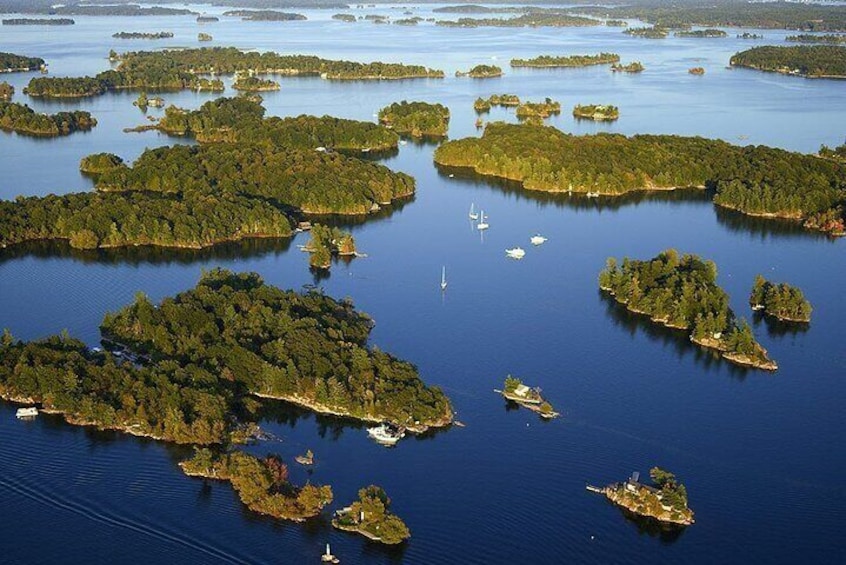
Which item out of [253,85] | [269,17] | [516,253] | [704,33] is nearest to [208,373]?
[516,253]

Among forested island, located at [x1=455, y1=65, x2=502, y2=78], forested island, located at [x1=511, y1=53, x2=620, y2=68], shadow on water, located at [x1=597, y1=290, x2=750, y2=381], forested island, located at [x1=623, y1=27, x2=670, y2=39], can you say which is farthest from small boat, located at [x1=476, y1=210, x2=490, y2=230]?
forested island, located at [x1=623, y1=27, x2=670, y2=39]

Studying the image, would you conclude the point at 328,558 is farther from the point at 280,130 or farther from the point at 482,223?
the point at 280,130

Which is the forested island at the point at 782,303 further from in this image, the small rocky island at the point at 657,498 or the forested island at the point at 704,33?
the forested island at the point at 704,33

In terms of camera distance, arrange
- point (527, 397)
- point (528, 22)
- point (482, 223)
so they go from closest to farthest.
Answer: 1. point (527, 397)
2. point (482, 223)
3. point (528, 22)

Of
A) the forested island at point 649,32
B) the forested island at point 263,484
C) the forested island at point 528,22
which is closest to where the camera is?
the forested island at point 263,484

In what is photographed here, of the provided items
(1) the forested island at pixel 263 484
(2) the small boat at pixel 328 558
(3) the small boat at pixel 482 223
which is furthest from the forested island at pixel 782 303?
(2) the small boat at pixel 328 558

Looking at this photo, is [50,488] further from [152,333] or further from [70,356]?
[152,333]
